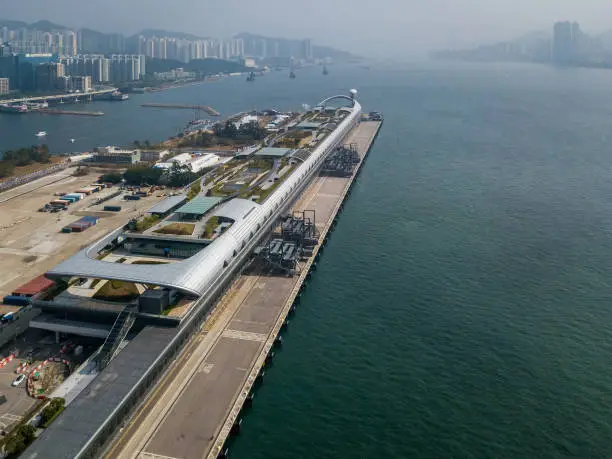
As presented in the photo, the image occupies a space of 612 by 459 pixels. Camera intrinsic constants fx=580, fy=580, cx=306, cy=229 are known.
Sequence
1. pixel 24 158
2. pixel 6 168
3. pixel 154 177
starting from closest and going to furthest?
pixel 154 177, pixel 6 168, pixel 24 158

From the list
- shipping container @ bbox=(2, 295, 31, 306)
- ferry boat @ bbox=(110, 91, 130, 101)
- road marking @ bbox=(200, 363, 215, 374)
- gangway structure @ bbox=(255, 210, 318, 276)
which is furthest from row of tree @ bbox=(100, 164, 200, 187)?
ferry boat @ bbox=(110, 91, 130, 101)

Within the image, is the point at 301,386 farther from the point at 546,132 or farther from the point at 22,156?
the point at 546,132

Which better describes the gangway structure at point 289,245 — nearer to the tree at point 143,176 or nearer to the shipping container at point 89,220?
the shipping container at point 89,220

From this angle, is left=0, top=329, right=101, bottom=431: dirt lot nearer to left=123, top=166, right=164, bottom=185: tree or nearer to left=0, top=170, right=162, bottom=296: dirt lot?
left=0, top=170, right=162, bottom=296: dirt lot

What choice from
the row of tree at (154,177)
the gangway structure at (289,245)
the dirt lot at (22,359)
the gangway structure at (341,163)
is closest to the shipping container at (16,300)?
the dirt lot at (22,359)

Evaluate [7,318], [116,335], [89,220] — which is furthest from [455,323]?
[89,220]

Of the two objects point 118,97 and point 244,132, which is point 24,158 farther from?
point 118,97
